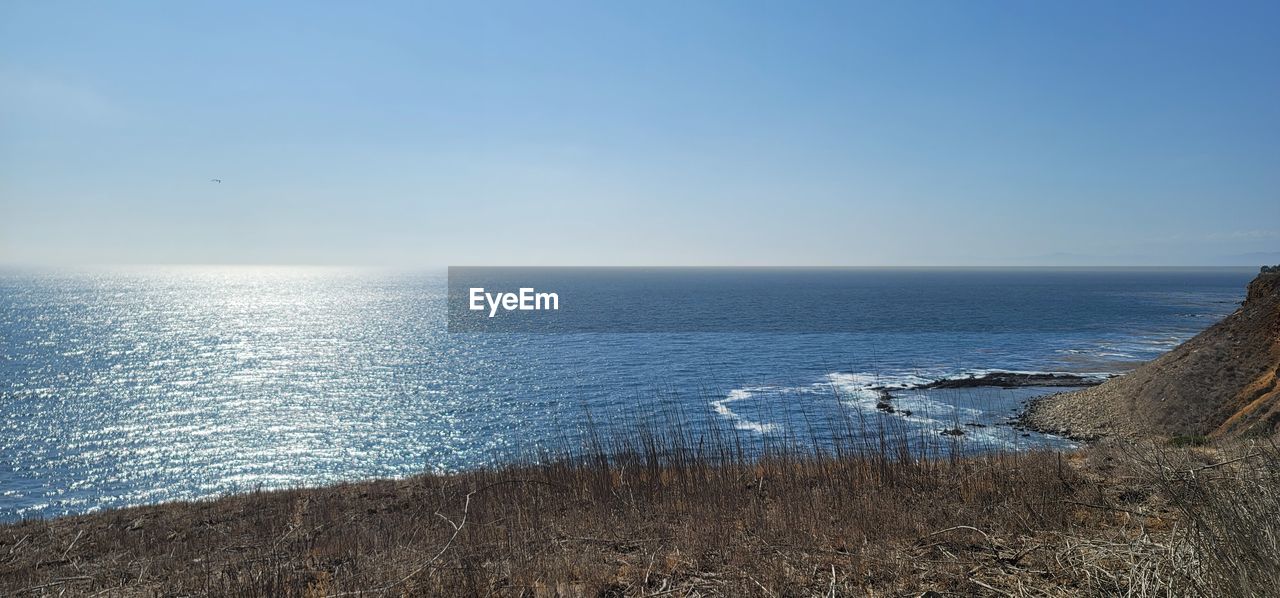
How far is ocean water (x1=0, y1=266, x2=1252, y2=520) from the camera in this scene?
3388cm

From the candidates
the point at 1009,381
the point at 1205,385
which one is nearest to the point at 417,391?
the point at 1009,381

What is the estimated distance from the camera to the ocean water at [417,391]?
33.9 metres

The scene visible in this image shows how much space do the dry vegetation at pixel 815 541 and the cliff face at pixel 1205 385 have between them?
81.7 ft

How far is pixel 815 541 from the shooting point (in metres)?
5.64

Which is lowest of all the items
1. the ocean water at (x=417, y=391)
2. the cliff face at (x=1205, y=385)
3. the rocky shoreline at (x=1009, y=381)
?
the ocean water at (x=417, y=391)

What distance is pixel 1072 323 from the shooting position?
9962cm

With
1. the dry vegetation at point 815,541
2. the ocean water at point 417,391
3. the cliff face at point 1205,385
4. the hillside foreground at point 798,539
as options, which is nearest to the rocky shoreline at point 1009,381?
the ocean water at point 417,391

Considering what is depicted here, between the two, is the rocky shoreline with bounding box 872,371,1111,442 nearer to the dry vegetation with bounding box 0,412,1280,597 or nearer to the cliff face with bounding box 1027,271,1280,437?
the cliff face with bounding box 1027,271,1280,437

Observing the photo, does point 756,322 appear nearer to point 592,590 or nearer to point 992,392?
point 992,392

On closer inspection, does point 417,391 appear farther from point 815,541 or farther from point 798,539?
point 815,541

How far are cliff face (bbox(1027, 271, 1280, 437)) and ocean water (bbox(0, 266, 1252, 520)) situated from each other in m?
4.20

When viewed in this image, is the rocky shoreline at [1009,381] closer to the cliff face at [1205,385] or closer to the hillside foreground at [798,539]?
the cliff face at [1205,385]

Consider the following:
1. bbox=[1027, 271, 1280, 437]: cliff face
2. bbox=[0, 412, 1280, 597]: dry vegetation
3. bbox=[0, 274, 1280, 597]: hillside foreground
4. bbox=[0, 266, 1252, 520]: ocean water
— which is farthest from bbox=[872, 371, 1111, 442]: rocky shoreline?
bbox=[0, 412, 1280, 597]: dry vegetation

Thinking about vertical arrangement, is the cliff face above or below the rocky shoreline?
above
